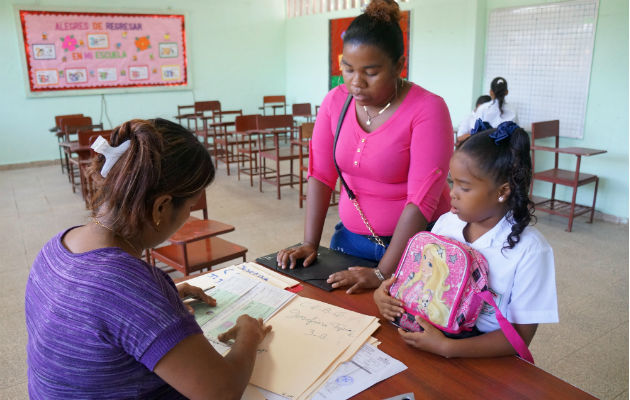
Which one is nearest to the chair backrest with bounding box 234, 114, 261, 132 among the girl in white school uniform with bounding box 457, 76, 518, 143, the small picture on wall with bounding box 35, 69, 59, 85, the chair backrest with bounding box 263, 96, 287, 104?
the girl in white school uniform with bounding box 457, 76, 518, 143

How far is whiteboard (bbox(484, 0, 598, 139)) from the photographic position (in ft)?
14.9

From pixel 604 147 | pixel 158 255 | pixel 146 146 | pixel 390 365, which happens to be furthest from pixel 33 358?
pixel 604 147

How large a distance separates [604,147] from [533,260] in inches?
169

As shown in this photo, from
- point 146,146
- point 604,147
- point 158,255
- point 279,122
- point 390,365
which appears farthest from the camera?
point 279,122

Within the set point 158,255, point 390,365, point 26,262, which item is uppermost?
point 390,365

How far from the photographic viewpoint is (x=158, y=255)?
263 cm

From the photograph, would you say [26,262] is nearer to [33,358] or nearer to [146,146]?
[33,358]

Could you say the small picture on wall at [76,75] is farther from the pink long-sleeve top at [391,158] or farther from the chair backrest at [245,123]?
the pink long-sleeve top at [391,158]

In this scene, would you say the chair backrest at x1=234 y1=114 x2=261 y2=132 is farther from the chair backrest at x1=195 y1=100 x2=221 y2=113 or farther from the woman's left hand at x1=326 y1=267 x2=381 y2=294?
the woman's left hand at x1=326 y1=267 x2=381 y2=294

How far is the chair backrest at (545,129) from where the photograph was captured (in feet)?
14.6

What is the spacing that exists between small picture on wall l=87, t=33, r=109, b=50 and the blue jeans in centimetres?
702

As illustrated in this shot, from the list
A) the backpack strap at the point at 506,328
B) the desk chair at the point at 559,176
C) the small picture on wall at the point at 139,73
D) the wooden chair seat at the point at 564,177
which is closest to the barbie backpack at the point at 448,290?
the backpack strap at the point at 506,328

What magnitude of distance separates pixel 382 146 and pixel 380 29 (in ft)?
1.05

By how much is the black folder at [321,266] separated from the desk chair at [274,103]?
7521 millimetres
